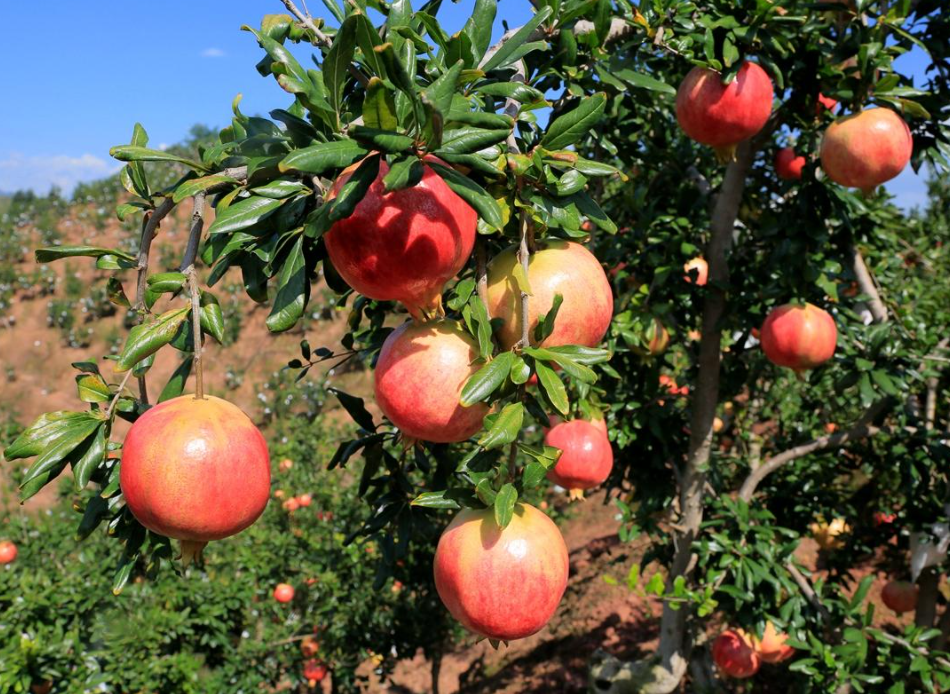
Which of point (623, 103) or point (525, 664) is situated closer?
point (623, 103)

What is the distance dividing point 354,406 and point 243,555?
2.97 metres

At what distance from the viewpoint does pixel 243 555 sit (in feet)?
13.1

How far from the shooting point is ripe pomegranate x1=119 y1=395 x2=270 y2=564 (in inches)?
29.2

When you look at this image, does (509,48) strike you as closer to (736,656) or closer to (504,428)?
(504,428)

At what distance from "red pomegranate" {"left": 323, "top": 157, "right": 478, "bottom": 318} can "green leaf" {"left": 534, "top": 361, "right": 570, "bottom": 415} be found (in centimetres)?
16

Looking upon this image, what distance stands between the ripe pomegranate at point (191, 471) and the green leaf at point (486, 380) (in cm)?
27

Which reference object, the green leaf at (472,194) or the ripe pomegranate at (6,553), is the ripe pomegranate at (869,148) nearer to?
the green leaf at (472,194)

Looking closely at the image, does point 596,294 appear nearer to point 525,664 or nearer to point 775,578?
point 775,578

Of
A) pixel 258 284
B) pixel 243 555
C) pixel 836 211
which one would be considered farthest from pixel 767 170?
pixel 243 555

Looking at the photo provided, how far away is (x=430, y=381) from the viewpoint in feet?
2.72

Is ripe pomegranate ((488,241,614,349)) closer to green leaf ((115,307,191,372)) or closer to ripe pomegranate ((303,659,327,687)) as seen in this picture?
green leaf ((115,307,191,372))

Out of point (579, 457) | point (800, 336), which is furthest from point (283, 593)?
point (800, 336)

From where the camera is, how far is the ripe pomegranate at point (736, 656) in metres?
3.02

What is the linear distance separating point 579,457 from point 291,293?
0.96 meters
